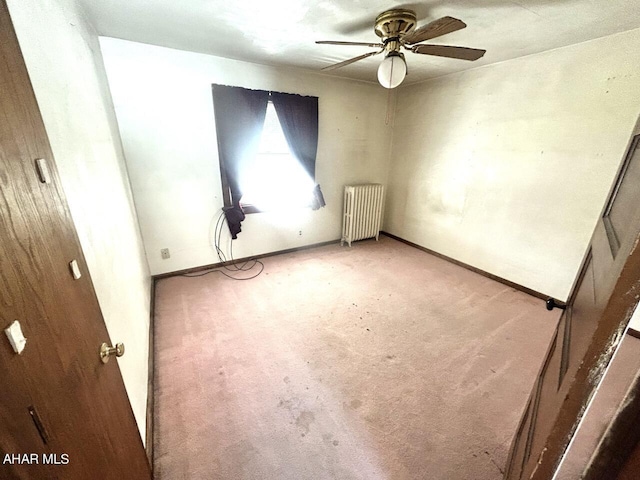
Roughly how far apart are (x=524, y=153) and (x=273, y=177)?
8.91 feet

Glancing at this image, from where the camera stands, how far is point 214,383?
1.62 m

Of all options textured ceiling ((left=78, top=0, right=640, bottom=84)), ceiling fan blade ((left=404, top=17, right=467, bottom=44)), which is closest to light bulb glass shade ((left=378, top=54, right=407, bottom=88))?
ceiling fan blade ((left=404, top=17, right=467, bottom=44))

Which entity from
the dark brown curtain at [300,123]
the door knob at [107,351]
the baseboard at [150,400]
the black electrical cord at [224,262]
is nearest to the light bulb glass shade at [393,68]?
the dark brown curtain at [300,123]

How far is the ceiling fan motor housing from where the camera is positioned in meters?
1.61

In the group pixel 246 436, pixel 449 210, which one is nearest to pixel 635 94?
pixel 449 210

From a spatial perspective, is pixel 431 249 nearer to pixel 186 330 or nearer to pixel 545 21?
pixel 545 21

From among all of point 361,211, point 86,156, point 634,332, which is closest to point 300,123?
point 361,211

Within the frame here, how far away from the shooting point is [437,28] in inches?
56.8

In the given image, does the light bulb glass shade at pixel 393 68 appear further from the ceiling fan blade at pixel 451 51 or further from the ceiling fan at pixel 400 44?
the ceiling fan blade at pixel 451 51

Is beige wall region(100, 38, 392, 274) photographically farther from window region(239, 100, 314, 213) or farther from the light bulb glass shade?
the light bulb glass shade

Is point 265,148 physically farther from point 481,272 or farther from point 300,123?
point 481,272

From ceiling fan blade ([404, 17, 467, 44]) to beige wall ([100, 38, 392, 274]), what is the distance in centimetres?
173

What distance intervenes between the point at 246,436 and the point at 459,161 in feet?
11.0

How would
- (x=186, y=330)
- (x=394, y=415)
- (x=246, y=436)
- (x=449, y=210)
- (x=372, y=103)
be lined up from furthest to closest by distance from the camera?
(x=372, y=103) → (x=449, y=210) → (x=186, y=330) → (x=394, y=415) → (x=246, y=436)
